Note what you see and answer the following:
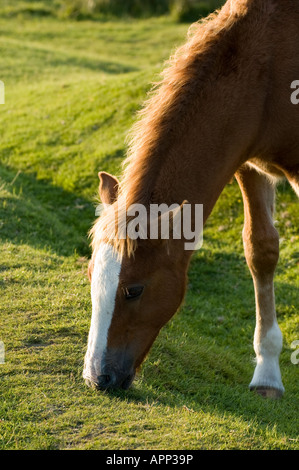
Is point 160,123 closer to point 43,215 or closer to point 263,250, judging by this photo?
point 263,250

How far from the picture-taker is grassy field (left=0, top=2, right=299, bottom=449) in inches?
163

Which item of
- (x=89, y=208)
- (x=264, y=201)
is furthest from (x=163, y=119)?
(x=89, y=208)

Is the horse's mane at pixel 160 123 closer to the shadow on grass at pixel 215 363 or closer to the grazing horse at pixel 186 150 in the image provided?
the grazing horse at pixel 186 150

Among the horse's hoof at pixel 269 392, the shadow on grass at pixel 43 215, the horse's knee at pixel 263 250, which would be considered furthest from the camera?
the shadow on grass at pixel 43 215

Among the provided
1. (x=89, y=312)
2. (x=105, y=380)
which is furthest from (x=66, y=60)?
(x=105, y=380)

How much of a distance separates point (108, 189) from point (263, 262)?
1.86 m

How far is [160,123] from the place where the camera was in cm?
416

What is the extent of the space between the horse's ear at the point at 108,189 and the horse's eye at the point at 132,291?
26.1 inches

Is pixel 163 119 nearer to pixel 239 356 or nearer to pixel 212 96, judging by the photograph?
pixel 212 96

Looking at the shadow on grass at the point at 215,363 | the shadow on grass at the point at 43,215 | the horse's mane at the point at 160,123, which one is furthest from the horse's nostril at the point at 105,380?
the shadow on grass at the point at 43,215

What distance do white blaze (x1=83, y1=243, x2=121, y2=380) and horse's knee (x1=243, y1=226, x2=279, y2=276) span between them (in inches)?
83.0

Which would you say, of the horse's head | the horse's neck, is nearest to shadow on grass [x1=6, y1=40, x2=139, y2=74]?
the horse's neck

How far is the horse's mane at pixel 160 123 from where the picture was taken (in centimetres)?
401

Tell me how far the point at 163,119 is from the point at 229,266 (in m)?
4.14
